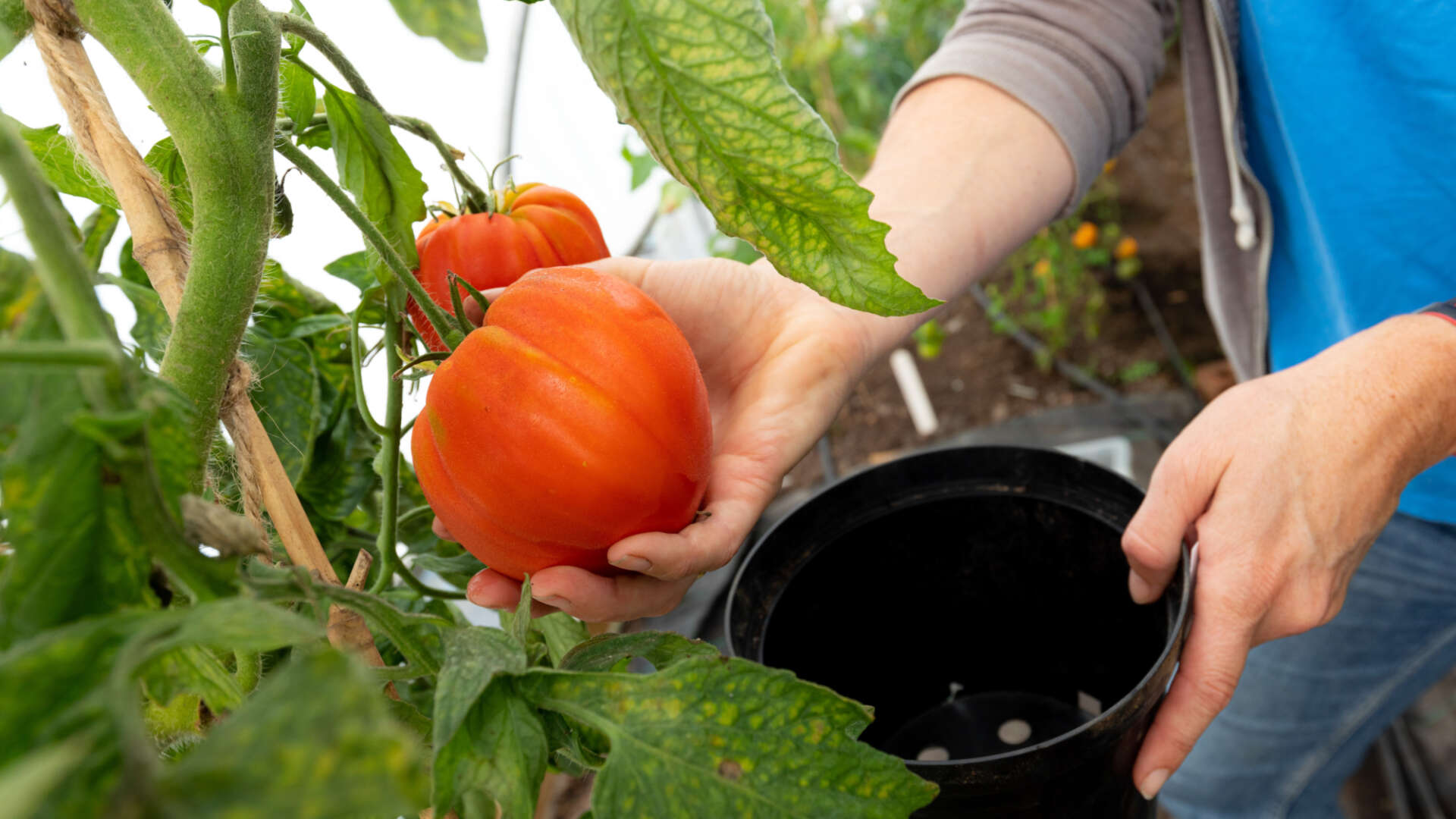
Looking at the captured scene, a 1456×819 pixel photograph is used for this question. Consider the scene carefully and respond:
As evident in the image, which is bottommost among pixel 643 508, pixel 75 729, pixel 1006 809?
pixel 1006 809

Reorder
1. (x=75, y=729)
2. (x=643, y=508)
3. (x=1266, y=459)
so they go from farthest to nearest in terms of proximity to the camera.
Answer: (x=1266, y=459), (x=643, y=508), (x=75, y=729)

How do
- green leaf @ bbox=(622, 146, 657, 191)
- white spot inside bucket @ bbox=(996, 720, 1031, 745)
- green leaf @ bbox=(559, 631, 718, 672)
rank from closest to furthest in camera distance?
green leaf @ bbox=(559, 631, 718, 672) → white spot inside bucket @ bbox=(996, 720, 1031, 745) → green leaf @ bbox=(622, 146, 657, 191)

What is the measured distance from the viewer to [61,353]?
184 mm

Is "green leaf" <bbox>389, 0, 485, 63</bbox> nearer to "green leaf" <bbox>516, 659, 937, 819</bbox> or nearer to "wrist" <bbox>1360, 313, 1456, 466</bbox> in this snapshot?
"green leaf" <bbox>516, 659, 937, 819</bbox>

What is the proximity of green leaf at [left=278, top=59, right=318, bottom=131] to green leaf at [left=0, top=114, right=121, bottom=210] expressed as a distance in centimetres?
9

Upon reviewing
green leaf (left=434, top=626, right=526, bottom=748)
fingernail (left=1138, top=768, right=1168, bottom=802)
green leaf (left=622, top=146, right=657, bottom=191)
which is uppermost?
green leaf (left=434, top=626, right=526, bottom=748)

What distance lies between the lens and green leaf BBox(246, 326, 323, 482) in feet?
1.74

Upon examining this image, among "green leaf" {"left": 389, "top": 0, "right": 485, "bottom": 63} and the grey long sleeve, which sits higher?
"green leaf" {"left": 389, "top": 0, "right": 485, "bottom": 63}

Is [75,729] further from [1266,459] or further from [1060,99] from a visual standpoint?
[1060,99]

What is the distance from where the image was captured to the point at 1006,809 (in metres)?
0.47

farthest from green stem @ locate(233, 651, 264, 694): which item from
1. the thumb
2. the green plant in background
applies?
the green plant in background

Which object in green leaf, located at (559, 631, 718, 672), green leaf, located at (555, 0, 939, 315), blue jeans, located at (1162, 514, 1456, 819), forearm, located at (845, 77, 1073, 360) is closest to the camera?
green leaf, located at (555, 0, 939, 315)

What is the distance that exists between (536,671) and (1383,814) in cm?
165

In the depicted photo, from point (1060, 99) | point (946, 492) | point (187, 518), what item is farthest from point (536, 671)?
point (1060, 99)
